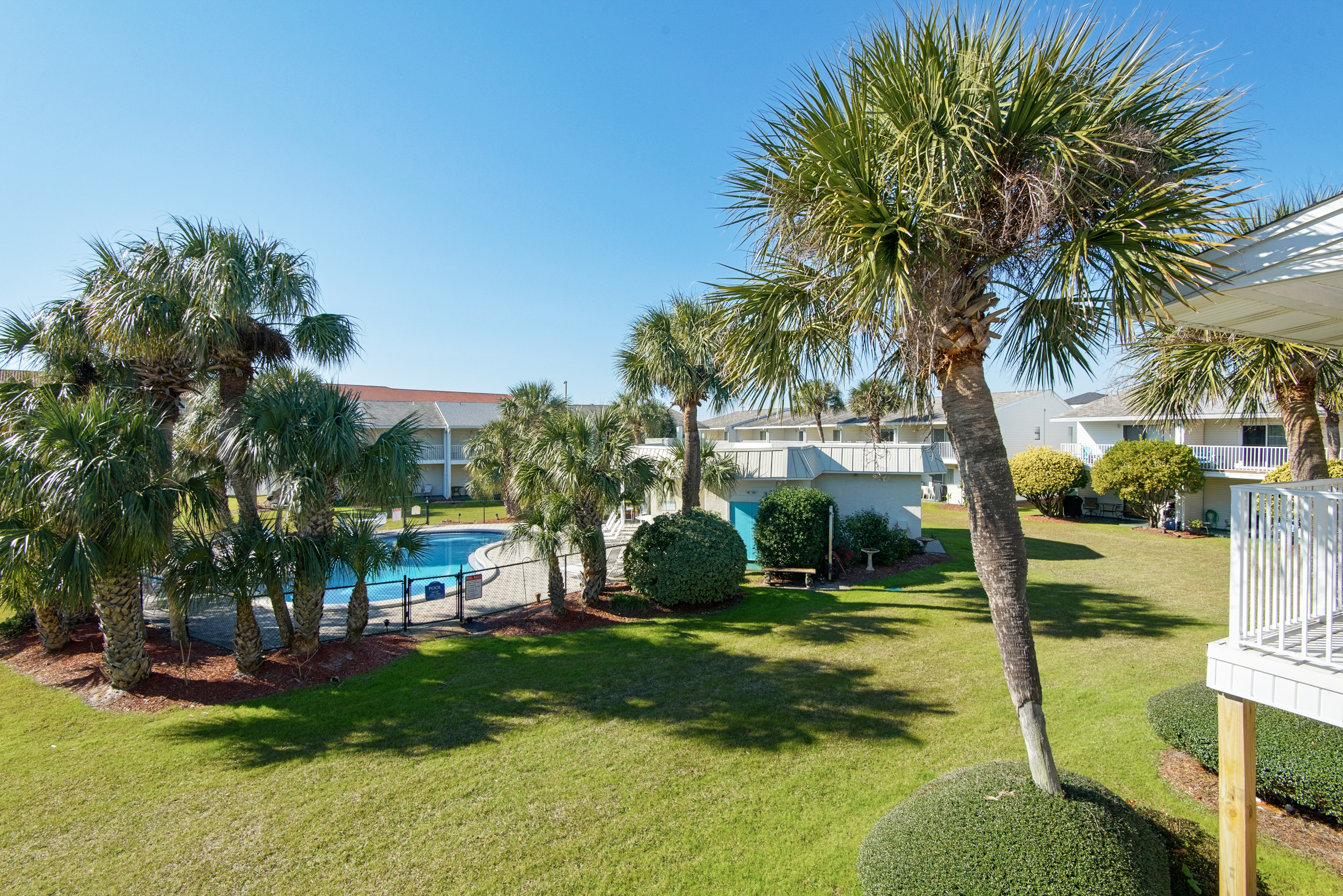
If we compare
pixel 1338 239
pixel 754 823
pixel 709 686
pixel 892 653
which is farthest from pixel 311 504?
pixel 1338 239

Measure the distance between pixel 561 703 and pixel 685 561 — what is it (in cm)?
484

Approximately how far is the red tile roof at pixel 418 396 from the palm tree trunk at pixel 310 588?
45311 millimetres

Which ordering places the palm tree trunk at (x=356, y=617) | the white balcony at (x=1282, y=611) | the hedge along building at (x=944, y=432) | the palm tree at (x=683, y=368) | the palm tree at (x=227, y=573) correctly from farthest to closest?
the hedge along building at (x=944, y=432) → the palm tree at (x=683, y=368) → the palm tree trunk at (x=356, y=617) → the palm tree at (x=227, y=573) → the white balcony at (x=1282, y=611)

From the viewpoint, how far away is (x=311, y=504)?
8852 mm

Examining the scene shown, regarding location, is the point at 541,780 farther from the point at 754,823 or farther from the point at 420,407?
the point at 420,407

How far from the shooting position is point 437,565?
2155 centimetres

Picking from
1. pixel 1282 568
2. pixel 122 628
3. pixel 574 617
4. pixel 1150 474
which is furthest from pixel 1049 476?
pixel 122 628

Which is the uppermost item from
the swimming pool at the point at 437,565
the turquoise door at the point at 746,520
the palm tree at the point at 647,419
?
the palm tree at the point at 647,419

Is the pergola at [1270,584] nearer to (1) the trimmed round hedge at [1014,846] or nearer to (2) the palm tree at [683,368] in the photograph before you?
(1) the trimmed round hedge at [1014,846]

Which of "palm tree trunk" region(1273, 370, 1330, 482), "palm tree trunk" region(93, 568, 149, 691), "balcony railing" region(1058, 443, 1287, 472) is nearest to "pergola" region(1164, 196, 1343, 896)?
"palm tree trunk" region(1273, 370, 1330, 482)

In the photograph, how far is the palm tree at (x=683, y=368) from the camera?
1469 centimetres

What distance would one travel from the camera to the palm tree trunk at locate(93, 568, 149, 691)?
8.13 meters

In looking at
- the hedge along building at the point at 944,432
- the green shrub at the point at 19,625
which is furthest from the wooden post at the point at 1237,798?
the hedge along building at the point at 944,432

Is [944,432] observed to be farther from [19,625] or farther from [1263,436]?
[19,625]
